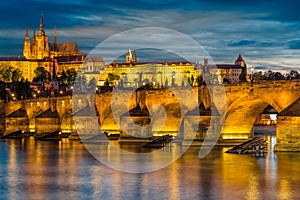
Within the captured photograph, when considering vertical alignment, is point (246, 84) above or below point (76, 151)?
above

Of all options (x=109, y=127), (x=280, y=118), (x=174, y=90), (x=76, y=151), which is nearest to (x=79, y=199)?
(x=280, y=118)

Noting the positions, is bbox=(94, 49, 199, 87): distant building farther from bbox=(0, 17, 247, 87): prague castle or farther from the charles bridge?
the charles bridge

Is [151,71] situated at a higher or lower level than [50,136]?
higher

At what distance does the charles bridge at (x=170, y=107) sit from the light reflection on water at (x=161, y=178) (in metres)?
4.87

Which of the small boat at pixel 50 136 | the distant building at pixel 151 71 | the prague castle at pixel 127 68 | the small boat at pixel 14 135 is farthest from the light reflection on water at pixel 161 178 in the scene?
the distant building at pixel 151 71

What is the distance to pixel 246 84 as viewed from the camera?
45.2 m

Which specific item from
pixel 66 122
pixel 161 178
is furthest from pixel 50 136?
pixel 161 178

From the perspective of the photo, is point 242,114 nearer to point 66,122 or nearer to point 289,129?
point 289,129

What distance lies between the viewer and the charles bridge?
141ft

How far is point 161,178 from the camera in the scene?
30.9 metres

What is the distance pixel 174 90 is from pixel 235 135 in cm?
728

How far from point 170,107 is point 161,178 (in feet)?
76.1

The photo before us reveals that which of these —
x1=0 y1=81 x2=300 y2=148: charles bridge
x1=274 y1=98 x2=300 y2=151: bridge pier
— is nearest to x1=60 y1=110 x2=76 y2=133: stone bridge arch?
x1=0 y1=81 x2=300 y2=148: charles bridge

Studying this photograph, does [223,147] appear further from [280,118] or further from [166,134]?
[166,134]
